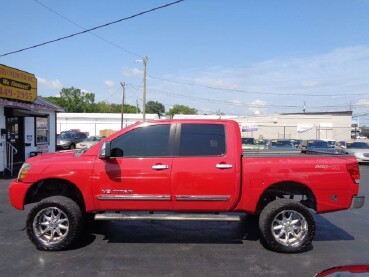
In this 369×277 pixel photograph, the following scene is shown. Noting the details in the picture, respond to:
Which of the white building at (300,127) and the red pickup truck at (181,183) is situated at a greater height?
the white building at (300,127)

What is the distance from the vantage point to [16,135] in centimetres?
1659

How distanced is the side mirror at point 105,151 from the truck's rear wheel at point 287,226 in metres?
2.41

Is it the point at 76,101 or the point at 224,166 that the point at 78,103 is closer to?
the point at 76,101

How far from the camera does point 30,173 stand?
5750mm

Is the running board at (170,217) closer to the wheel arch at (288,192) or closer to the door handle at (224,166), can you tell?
the wheel arch at (288,192)

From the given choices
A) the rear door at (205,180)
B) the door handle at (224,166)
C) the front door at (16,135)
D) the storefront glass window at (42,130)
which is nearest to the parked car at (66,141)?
the storefront glass window at (42,130)

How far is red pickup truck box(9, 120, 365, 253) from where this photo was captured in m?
5.59

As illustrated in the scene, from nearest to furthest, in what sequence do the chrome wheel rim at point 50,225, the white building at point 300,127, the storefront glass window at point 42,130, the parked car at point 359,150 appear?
the chrome wheel rim at point 50,225 → the storefront glass window at point 42,130 → the parked car at point 359,150 → the white building at point 300,127

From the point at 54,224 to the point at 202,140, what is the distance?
2.50 metres

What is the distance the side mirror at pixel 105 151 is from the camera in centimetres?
555

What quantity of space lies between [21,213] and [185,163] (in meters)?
4.30

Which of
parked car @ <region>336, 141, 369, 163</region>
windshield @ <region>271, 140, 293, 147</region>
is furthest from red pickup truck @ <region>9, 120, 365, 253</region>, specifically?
windshield @ <region>271, 140, 293, 147</region>

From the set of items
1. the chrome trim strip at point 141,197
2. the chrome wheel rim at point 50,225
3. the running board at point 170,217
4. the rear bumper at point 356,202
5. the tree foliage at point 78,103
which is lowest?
the chrome wheel rim at point 50,225

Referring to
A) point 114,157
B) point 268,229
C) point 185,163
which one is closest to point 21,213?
point 114,157
